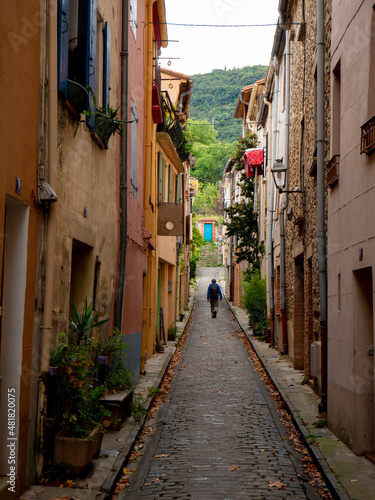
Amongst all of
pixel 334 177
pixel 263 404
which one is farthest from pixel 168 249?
pixel 334 177

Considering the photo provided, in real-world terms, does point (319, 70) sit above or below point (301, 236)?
above

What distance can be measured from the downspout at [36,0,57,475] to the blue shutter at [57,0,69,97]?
0.45 metres

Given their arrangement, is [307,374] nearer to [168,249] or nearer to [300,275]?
[300,275]

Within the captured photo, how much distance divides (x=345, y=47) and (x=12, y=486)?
643 cm

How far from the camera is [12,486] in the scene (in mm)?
5262

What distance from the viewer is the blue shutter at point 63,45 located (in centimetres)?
669

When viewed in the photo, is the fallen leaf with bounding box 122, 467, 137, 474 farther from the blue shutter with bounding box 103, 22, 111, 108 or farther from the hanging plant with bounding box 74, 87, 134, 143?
the blue shutter with bounding box 103, 22, 111, 108

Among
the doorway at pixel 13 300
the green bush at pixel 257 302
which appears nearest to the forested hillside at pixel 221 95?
the green bush at pixel 257 302

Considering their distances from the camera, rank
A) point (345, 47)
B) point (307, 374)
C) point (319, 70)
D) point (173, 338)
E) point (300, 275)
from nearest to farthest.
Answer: point (345, 47)
point (319, 70)
point (307, 374)
point (300, 275)
point (173, 338)

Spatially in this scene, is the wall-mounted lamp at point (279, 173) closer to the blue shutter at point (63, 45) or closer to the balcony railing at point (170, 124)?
the balcony railing at point (170, 124)

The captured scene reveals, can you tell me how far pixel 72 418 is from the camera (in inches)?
252

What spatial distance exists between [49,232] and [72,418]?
1852mm

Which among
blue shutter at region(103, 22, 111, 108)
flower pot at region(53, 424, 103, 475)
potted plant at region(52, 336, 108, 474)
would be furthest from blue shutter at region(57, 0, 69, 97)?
flower pot at region(53, 424, 103, 475)

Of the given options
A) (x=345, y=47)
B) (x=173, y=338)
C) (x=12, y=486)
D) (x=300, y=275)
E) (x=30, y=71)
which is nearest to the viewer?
(x=12, y=486)
